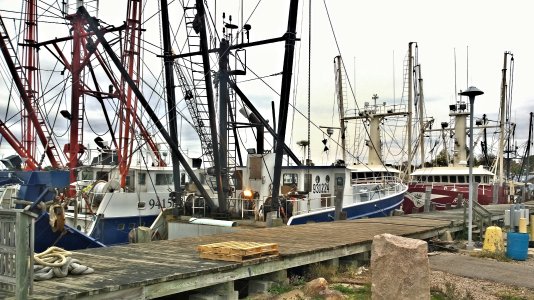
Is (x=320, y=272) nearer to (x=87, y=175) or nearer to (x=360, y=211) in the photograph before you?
(x=360, y=211)

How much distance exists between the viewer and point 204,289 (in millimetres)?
8852

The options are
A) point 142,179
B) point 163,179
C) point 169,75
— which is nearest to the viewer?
point 169,75

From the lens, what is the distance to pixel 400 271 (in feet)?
25.9

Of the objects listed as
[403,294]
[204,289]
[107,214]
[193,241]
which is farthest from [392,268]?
[107,214]

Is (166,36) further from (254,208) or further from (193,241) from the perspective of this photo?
(193,241)

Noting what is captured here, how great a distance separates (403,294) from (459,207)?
20837 millimetres

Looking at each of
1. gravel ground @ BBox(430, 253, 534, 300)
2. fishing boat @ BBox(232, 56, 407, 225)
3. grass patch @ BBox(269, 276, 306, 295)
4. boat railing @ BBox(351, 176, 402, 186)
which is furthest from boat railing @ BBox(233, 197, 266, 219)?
boat railing @ BBox(351, 176, 402, 186)

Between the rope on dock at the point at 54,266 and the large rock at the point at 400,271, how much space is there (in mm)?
4376

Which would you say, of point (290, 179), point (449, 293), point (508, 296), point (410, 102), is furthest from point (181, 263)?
point (410, 102)

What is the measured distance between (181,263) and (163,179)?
16106mm

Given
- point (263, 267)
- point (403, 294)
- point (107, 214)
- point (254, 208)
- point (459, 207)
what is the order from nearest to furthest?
point (403, 294)
point (263, 267)
point (254, 208)
point (107, 214)
point (459, 207)

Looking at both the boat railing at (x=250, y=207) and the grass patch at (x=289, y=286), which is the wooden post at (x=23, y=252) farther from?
the boat railing at (x=250, y=207)

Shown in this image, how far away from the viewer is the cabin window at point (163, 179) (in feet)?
80.4

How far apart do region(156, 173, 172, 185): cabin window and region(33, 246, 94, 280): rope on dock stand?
54.6ft
